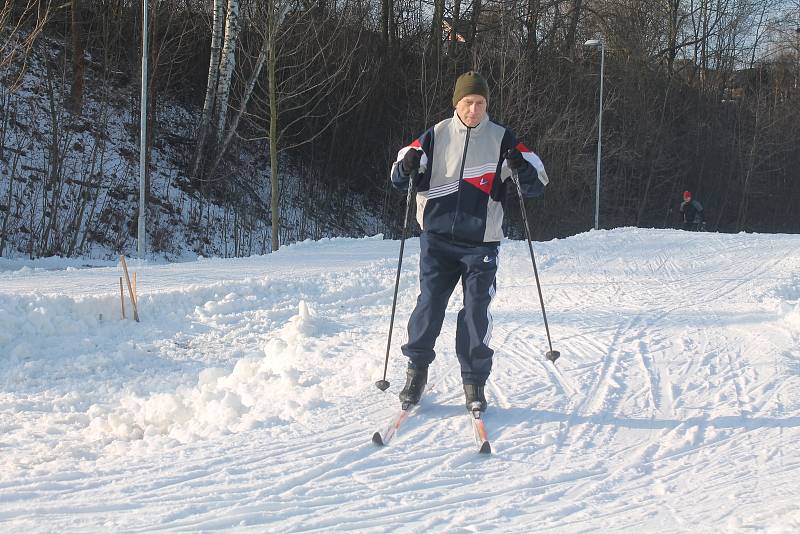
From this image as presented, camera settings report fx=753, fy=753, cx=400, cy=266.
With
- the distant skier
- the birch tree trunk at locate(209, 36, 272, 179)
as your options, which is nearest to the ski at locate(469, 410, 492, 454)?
the birch tree trunk at locate(209, 36, 272, 179)

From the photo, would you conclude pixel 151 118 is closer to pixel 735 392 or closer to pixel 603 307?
pixel 603 307

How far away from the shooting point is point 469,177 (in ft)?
14.5

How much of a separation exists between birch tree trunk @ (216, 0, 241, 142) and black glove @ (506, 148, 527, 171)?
1499 cm

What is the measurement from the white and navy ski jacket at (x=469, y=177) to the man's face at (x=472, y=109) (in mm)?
45

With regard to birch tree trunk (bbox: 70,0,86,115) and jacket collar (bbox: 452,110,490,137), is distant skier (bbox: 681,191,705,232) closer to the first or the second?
birch tree trunk (bbox: 70,0,86,115)

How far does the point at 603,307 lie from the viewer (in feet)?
25.6

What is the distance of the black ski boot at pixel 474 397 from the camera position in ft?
14.4

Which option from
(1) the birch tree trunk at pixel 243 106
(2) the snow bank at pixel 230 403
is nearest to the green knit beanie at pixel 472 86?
(2) the snow bank at pixel 230 403

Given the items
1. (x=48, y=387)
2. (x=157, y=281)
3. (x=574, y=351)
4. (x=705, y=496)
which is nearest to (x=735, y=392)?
(x=574, y=351)

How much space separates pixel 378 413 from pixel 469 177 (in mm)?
1518

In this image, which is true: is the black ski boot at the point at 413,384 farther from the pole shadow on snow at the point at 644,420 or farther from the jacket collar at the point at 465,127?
the jacket collar at the point at 465,127

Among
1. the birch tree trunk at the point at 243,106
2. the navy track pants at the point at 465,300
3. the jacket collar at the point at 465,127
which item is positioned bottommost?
the navy track pants at the point at 465,300

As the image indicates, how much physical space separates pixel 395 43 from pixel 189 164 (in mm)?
9547

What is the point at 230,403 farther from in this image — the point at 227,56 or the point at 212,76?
the point at 212,76
